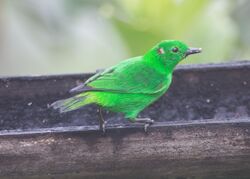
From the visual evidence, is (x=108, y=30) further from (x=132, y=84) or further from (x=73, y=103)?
(x=73, y=103)

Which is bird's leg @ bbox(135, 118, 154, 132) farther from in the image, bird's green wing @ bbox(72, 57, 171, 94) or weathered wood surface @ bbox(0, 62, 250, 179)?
bird's green wing @ bbox(72, 57, 171, 94)

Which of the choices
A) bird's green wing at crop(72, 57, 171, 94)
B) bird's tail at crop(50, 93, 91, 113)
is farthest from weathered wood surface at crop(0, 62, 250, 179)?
bird's green wing at crop(72, 57, 171, 94)

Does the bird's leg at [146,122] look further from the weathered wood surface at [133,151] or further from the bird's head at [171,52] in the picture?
the bird's head at [171,52]

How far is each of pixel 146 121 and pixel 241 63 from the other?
44.8 inches

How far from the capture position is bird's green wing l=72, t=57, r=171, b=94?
3578 millimetres

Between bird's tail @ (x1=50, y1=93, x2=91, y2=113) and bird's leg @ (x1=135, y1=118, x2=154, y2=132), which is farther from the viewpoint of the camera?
bird's tail @ (x1=50, y1=93, x2=91, y2=113)

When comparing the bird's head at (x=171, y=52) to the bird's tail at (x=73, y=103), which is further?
Answer: the bird's head at (x=171, y=52)

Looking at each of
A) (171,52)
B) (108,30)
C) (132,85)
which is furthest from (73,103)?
(108,30)

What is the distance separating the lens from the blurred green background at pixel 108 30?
16.3 ft

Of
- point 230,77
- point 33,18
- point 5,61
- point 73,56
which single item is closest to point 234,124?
point 230,77

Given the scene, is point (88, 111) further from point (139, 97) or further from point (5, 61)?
point (5, 61)

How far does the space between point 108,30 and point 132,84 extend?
95.4 inches

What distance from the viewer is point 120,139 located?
328cm

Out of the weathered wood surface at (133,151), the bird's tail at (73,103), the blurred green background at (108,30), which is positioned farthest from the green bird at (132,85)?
the blurred green background at (108,30)
